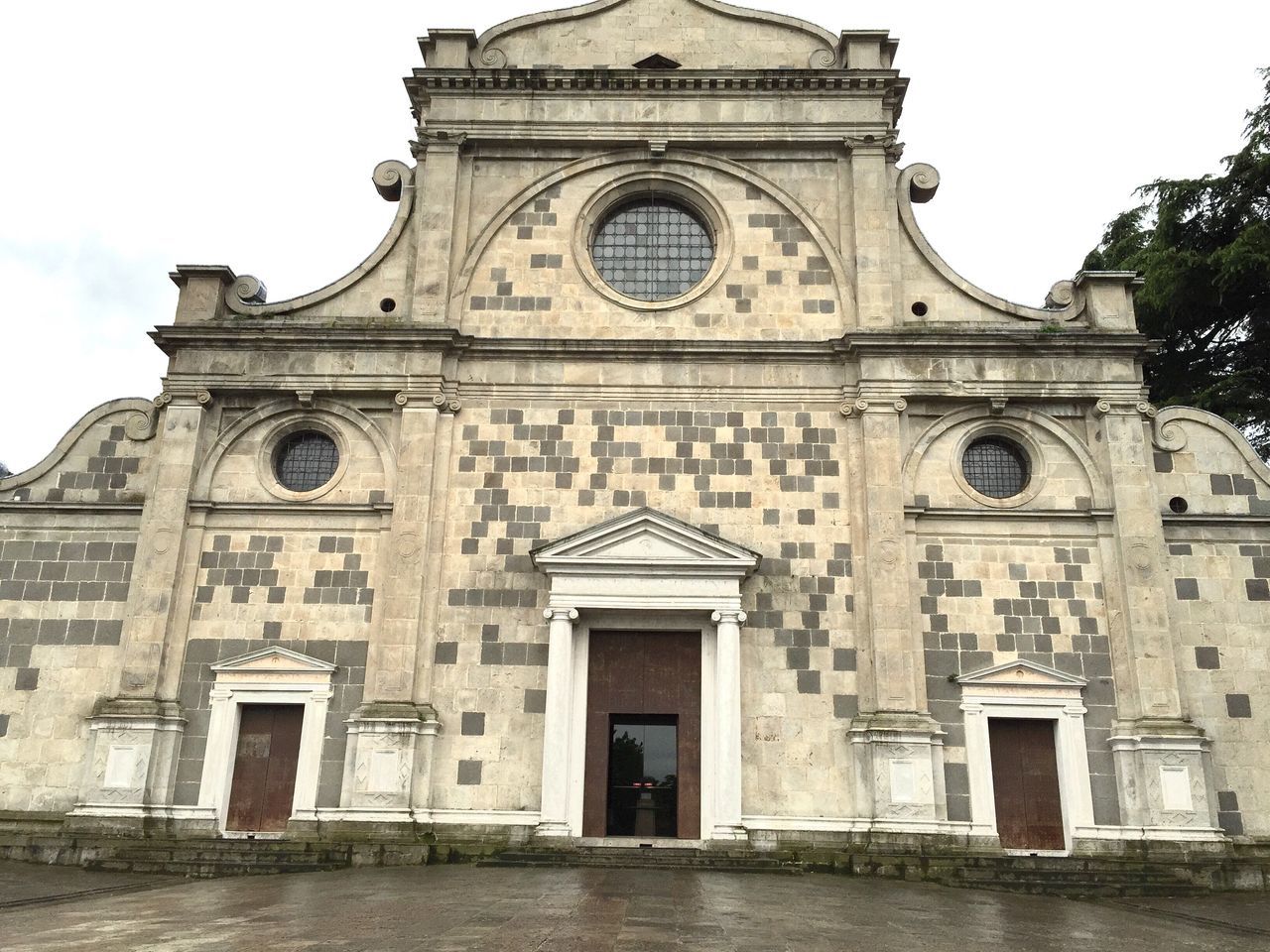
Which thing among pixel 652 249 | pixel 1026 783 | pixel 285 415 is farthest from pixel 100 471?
pixel 1026 783

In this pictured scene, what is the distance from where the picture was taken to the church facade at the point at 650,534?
17078mm

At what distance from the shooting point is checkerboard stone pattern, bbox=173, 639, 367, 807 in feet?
56.7

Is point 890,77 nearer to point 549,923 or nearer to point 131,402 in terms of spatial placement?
point 131,402

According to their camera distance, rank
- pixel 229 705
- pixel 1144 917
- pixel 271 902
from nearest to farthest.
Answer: pixel 271 902
pixel 1144 917
pixel 229 705

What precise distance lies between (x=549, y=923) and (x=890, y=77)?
17.6 m

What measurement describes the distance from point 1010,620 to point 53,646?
16.7 meters

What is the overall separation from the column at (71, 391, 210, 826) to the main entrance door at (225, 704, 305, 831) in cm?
105

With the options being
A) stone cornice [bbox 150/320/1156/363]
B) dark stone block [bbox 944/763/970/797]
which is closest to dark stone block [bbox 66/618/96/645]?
stone cornice [bbox 150/320/1156/363]

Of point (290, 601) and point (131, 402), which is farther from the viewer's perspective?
point (131, 402)

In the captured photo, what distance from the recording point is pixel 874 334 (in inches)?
744

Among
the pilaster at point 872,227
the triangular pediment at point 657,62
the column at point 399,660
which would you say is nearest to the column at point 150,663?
the column at point 399,660

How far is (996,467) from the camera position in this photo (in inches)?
755

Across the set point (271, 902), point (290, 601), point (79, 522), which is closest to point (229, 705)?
point (290, 601)

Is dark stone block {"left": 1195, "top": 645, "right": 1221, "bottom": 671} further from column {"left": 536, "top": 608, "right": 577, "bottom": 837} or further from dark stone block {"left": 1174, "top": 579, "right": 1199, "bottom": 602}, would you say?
column {"left": 536, "top": 608, "right": 577, "bottom": 837}
